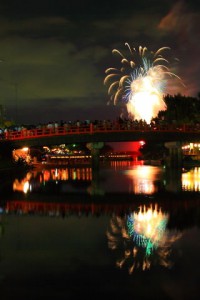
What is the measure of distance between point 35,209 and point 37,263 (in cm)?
1431

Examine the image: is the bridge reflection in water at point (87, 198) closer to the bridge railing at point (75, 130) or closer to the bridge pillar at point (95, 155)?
the bridge railing at point (75, 130)

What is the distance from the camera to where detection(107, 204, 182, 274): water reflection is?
15.0 m

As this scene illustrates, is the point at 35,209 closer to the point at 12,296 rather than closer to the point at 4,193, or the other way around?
the point at 4,193

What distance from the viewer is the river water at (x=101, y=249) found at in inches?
488

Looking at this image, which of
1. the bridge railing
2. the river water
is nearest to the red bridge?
the bridge railing

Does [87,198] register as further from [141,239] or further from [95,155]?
[95,155]

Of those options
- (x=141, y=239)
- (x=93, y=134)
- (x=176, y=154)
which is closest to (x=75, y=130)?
(x=93, y=134)

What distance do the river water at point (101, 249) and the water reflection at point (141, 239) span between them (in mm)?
30

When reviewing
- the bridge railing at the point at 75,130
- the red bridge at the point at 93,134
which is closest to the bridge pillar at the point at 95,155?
the red bridge at the point at 93,134

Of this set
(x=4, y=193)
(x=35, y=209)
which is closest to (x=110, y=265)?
(x=35, y=209)

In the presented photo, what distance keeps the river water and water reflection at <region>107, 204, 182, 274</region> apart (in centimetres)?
3

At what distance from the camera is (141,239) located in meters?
18.6

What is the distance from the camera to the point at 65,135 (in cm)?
6397

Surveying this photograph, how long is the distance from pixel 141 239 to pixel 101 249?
2255 millimetres
